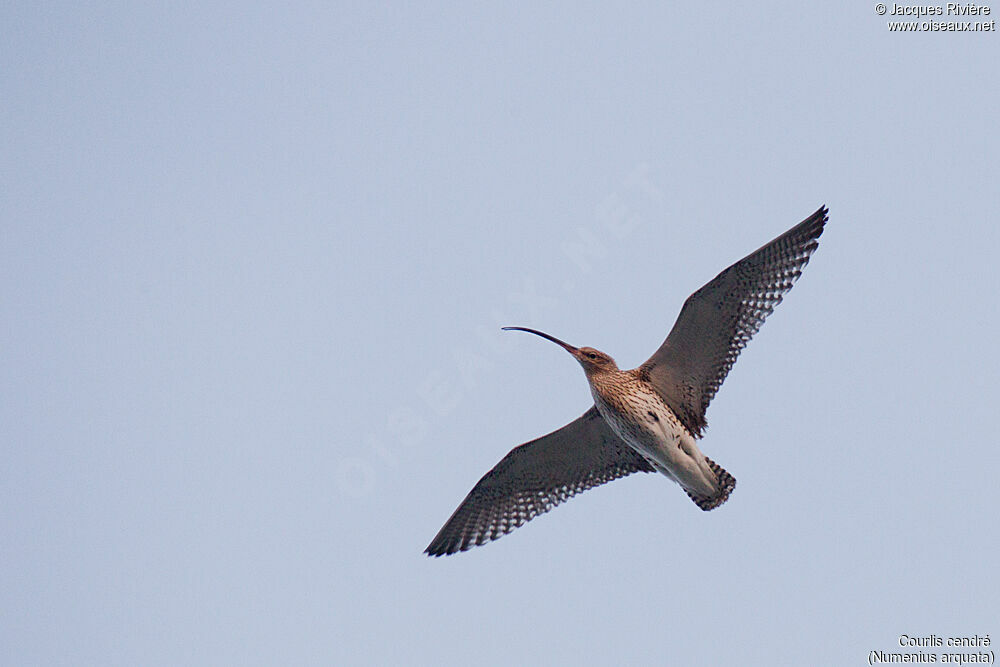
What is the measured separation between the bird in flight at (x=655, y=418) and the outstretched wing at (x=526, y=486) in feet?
0.04

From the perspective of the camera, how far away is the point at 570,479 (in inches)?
563

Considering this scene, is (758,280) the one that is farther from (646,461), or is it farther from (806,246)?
(646,461)

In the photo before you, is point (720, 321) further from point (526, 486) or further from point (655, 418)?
point (526, 486)

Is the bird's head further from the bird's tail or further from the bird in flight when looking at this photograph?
the bird's tail

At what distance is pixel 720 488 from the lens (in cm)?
1295

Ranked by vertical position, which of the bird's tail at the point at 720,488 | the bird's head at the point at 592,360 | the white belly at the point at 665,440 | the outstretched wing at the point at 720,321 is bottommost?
the bird's tail at the point at 720,488

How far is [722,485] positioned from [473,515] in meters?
3.18

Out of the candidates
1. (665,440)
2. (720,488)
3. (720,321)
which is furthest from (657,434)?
(720,321)

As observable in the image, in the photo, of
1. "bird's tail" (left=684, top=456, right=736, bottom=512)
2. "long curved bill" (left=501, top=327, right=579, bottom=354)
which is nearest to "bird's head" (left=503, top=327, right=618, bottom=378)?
"long curved bill" (left=501, top=327, right=579, bottom=354)

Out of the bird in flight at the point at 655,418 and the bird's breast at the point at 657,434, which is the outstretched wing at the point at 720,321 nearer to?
the bird in flight at the point at 655,418

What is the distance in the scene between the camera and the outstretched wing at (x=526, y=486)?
14.0 m

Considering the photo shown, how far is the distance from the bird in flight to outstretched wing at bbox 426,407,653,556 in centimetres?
1

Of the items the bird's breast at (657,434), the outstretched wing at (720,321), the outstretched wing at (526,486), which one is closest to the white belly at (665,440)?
the bird's breast at (657,434)

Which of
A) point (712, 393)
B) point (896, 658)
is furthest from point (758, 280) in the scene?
point (896, 658)
